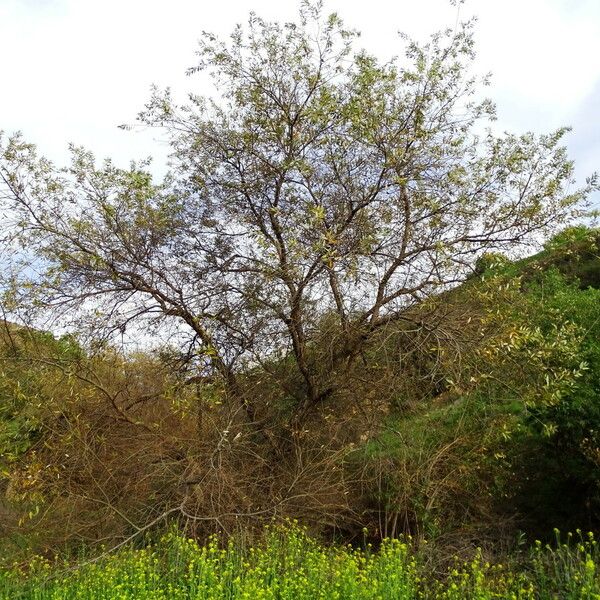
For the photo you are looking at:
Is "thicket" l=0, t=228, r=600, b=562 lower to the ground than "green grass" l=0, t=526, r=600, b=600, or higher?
higher

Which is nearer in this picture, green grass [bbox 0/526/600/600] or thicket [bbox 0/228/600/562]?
green grass [bbox 0/526/600/600]

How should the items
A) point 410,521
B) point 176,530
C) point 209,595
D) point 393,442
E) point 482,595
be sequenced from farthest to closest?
point 393,442
point 410,521
point 176,530
point 209,595
point 482,595

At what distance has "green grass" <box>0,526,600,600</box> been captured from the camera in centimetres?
491

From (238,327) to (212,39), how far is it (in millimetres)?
3690

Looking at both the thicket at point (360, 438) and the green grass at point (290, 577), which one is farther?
the thicket at point (360, 438)

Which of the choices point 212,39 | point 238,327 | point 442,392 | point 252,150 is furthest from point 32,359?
point 442,392

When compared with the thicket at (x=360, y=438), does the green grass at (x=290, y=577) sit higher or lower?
lower

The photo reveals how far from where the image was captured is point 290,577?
17.7 ft

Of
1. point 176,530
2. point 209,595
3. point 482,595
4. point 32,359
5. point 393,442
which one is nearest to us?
point 482,595

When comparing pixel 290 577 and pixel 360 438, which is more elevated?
pixel 360 438

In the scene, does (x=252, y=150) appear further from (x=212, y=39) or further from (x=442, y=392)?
(x=442, y=392)

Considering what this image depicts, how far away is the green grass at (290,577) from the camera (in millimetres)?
4910

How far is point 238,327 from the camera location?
27.0 ft

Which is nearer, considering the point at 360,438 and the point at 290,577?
the point at 290,577
